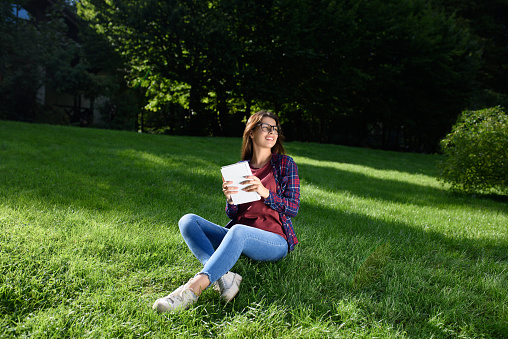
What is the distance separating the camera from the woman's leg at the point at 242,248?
99.1 inches

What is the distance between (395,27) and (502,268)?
22370 mm

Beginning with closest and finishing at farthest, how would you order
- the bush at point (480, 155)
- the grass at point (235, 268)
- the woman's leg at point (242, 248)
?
1. the grass at point (235, 268)
2. the woman's leg at point (242, 248)
3. the bush at point (480, 155)

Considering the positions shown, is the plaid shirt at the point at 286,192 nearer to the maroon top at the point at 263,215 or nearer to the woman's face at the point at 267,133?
the maroon top at the point at 263,215

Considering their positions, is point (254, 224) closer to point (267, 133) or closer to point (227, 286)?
point (227, 286)

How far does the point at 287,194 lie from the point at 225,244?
2.73 ft

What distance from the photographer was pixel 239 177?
272 cm

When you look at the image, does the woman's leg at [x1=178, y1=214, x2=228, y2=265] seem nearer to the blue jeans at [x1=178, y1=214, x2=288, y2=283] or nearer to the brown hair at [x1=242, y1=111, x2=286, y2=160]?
the blue jeans at [x1=178, y1=214, x2=288, y2=283]

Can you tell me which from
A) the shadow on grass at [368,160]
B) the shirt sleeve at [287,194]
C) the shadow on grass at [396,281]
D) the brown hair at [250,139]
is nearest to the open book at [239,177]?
the shirt sleeve at [287,194]

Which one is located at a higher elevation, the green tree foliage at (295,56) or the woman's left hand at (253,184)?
the green tree foliage at (295,56)

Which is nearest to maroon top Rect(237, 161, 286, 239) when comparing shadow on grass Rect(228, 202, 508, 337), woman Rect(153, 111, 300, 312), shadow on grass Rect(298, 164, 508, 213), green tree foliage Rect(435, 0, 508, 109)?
woman Rect(153, 111, 300, 312)

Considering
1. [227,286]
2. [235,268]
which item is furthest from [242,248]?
[235,268]

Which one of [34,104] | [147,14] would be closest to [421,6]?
[147,14]

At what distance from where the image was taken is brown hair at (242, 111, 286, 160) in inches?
125

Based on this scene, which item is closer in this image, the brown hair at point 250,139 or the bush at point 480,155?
the brown hair at point 250,139
